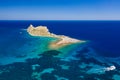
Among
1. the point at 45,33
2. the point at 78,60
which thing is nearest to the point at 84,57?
the point at 78,60

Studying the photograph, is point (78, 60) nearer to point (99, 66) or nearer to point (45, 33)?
point (99, 66)

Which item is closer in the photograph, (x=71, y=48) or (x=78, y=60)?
(x=78, y=60)

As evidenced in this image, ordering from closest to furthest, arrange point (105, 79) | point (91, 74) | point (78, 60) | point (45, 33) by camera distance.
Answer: point (105, 79), point (91, 74), point (78, 60), point (45, 33)

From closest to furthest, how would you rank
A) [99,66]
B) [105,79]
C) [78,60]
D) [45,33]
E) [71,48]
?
[105,79]
[99,66]
[78,60]
[71,48]
[45,33]

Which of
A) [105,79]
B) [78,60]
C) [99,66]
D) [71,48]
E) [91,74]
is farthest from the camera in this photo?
[71,48]

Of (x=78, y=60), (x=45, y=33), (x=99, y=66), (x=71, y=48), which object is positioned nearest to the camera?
(x=99, y=66)

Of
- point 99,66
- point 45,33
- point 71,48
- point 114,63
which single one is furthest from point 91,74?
point 45,33

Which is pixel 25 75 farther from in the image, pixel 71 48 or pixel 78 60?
pixel 71 48

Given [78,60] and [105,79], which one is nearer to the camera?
[105,79]
